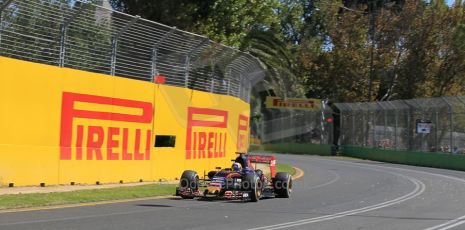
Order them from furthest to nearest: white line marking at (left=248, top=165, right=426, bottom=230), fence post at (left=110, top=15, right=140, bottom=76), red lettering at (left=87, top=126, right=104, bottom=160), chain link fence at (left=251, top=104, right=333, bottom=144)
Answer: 1. chain link fence at (left=251, top=104, right=333, bottom=144)
2. fence post at (left=110, top=15, right=140, bottom=76)
3. red lettering at (left=87, top=126, right=104, bottom=160)
4. white line marking at (left=248, top=165, right=426, bottom=230)

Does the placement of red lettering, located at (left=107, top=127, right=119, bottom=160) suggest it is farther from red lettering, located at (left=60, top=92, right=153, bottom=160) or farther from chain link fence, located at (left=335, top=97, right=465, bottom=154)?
chain link fence, located at (left=335, top=97, right=465, bottom=154)

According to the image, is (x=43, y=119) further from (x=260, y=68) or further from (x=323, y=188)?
(x=260, y=68)

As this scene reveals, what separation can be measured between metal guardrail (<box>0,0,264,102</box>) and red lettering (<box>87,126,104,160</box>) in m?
1.68

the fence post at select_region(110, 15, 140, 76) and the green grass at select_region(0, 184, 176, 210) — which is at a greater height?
the fence post at select_region(110, 15, 140, 76)

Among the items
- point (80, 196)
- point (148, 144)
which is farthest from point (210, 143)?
point (80, 196)

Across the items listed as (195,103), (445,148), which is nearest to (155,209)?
(195,103)

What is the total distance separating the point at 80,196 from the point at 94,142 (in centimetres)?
351

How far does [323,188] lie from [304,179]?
411 centimetres

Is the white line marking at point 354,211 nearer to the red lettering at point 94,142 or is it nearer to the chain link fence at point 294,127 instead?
the red lettering at point 94,142

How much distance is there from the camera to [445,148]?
38594 mm

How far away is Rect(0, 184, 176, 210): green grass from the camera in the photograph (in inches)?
488

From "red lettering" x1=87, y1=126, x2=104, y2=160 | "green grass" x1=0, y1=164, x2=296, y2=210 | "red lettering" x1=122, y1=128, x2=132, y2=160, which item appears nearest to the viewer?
"green grass" x1=0, y1=164, x2=296, y2=210

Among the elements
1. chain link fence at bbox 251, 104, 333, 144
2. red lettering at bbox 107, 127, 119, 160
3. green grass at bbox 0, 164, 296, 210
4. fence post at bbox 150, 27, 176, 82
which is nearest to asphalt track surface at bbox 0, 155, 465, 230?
green grass at bbox 0, 164, 296, 210

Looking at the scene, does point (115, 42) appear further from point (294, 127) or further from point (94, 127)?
point (294, 127)
